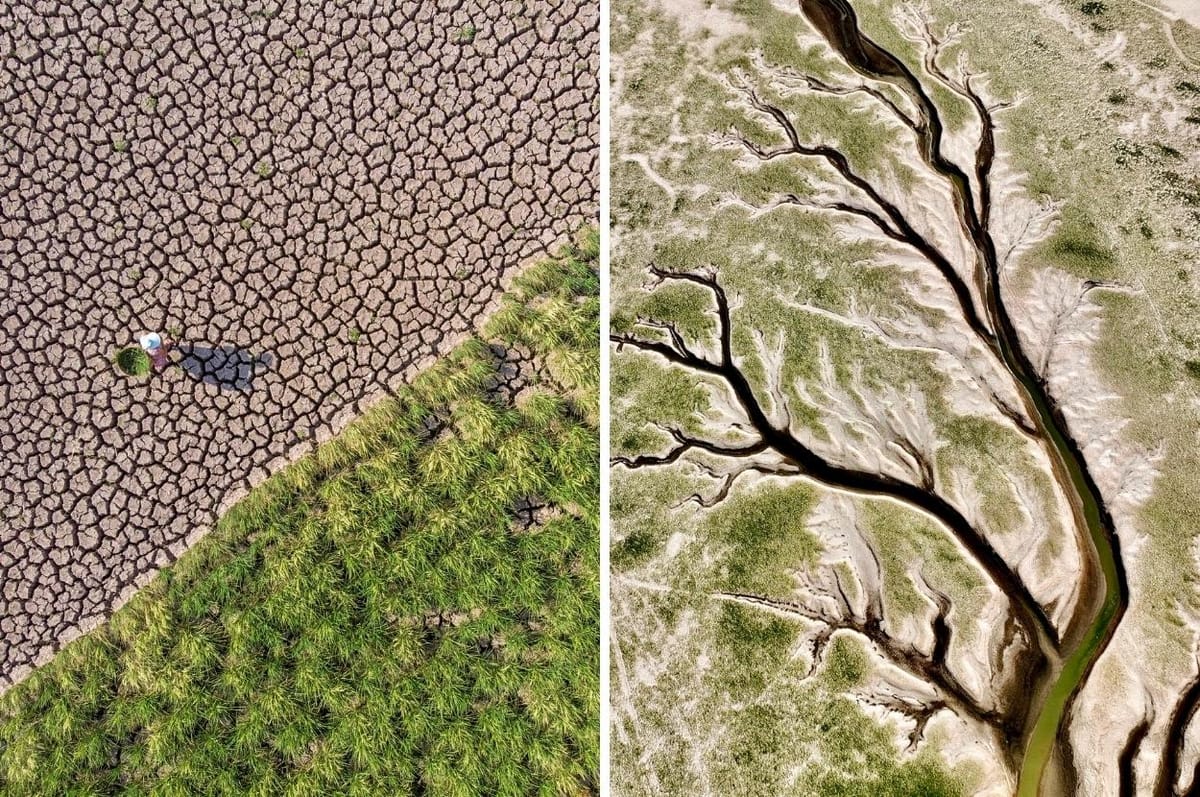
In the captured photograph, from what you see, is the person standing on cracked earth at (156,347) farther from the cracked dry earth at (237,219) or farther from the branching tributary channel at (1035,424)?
the branching tributary channel at (1035,424)

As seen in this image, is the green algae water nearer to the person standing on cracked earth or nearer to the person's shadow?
the person's shadow

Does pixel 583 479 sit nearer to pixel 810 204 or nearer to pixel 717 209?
pixel 717 209

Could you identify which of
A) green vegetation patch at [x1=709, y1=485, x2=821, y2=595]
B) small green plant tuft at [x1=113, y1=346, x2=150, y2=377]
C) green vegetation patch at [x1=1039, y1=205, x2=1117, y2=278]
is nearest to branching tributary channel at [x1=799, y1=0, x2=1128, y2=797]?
green vegetation patch at [x1=1039, y1=205, x2=1117, y2=278]

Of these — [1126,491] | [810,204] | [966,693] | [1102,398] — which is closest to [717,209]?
[810,204]

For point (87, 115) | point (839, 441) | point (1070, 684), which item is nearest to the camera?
point (1070, 684)

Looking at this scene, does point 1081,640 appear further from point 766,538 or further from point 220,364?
point 220,364
